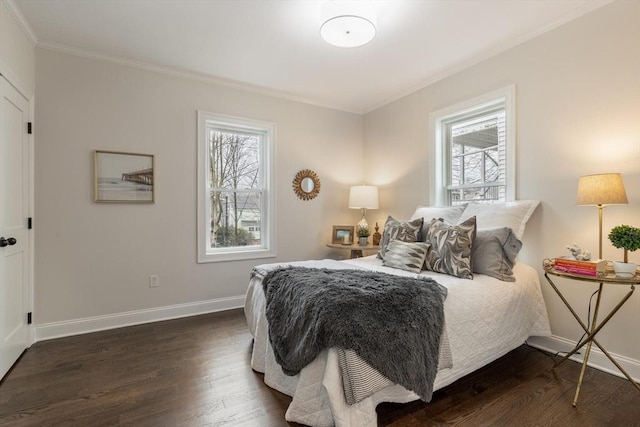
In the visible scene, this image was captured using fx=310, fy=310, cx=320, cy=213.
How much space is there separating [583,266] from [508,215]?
29.8 inches

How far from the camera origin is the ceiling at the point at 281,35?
2.26 m

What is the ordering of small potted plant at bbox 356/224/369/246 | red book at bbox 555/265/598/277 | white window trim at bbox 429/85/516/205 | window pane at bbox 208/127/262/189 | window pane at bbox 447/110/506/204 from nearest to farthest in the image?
red book at bbox 555/265/598/277, white window trim at bbox 429/85/516/205, window pane at bbox 447/110/506/204, window pane at bbox 208/127/262/189, small potted plant at bbox 356/224/369/246

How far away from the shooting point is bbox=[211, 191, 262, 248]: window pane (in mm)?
3670

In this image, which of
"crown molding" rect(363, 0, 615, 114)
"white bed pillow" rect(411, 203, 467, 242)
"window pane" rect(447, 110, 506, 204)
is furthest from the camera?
"window pane" rect(447, 110, 506, 204)

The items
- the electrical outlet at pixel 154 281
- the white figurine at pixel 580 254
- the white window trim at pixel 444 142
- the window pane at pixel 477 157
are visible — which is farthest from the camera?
the electrical outlet at pixel 154 281

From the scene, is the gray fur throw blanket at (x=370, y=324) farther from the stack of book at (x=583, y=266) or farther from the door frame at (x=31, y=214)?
the door frame at (x=31, y=214)

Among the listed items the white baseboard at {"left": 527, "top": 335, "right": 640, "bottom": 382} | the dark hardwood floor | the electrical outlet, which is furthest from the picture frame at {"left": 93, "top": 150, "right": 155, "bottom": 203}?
the white baseboard at {"left": 527, "top": 335, "right": 640, "bottom": 382}

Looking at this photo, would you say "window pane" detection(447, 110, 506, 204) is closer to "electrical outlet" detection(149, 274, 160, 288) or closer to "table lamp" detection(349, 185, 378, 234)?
"table lamp" detection(349, 185, 378, 234)

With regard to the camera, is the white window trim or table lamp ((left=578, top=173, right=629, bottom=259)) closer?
table lamp ((left=578, top=173, right=629, bottom=259))

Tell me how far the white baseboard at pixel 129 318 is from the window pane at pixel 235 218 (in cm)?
67

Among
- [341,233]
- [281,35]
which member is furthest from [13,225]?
[341,233]

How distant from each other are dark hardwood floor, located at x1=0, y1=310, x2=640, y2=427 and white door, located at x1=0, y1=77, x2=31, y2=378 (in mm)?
210

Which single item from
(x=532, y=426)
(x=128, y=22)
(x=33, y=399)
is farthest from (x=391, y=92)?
(x=33, y=399)

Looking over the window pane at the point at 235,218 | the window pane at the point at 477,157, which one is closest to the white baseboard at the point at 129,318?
the window pane at the point at 235,218
